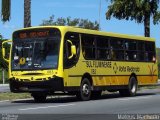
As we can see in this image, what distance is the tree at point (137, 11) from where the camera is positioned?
139ft

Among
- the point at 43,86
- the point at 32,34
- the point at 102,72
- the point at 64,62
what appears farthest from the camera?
the point at 102,72

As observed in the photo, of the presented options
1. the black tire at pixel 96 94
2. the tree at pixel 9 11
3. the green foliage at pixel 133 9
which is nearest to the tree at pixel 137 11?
the green foliage at pixel 133 9

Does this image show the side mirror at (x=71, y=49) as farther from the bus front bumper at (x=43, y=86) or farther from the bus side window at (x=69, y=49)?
the bus front bumper at (x=43, y=86)

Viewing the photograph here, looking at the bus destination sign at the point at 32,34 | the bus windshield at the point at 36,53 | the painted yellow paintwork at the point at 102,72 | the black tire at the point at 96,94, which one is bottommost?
the black tire at the point at 96,94

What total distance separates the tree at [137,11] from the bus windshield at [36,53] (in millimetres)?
19589

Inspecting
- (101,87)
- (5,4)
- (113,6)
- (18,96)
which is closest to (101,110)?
(101,87)

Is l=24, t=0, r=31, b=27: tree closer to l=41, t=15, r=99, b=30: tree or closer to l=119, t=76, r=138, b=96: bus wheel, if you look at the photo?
l=119, t=76, r=138, b=96: bus wheel

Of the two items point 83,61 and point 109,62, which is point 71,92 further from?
point 109,62

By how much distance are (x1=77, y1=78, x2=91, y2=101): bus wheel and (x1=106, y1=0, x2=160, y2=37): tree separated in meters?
18.4

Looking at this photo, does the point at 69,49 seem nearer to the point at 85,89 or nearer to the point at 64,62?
the point at 64,62

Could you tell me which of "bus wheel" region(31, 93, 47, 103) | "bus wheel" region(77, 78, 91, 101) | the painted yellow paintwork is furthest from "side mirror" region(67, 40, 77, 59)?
"bus wheel" region(31, 93, 47, 103)

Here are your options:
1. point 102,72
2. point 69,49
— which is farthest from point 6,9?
point 69,49

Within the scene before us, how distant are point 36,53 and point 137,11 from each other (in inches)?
814

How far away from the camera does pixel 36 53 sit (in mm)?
23375
